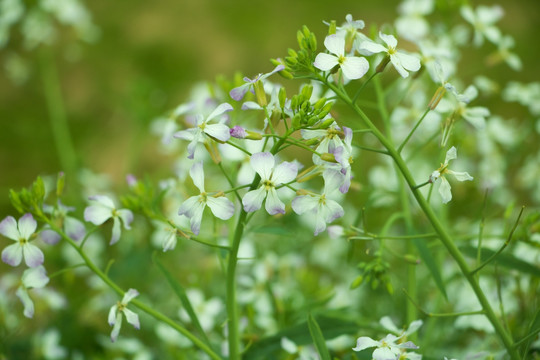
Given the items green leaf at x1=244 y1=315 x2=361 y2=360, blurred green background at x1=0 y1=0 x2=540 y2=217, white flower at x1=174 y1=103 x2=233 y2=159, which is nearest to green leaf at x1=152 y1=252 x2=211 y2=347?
green leaf at x1=244 y1=315 x2=361 y2=360

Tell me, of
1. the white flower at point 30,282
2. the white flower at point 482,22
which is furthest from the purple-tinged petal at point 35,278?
the white flower at point 482,22

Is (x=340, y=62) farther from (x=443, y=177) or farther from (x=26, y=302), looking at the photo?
(x=26, y=302)

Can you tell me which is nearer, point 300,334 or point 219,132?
point 219,132

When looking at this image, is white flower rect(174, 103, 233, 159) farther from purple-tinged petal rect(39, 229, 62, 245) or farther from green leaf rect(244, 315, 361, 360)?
green leaf rect(244, 315, 361, 360)

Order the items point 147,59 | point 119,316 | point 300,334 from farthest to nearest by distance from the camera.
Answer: point 147,59
point 300,334
point 119,316

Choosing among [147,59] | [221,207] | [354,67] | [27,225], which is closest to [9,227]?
[27,225]

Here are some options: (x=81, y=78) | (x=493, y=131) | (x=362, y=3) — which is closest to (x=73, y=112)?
(x=81, y=78)

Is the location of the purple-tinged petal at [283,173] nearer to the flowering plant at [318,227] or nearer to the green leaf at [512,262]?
the flowering plant at [318,227]

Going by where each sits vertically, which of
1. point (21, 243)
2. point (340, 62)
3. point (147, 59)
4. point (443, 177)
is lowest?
point (21, 243)
